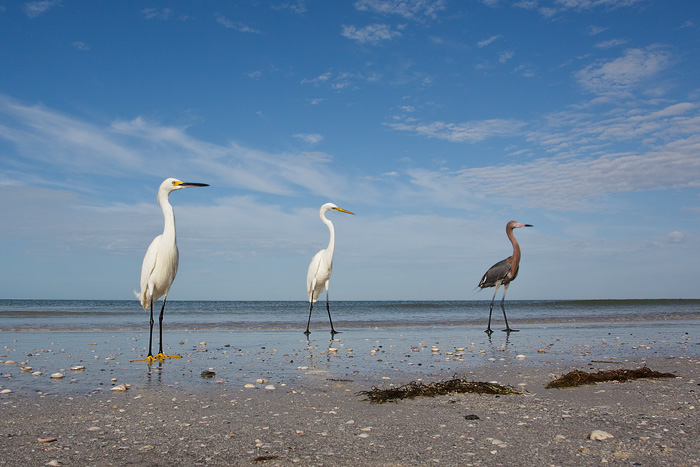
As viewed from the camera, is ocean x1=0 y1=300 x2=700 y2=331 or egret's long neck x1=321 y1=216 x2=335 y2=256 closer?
egret's long neck x1=321 y1=216 x2=335 y2=256

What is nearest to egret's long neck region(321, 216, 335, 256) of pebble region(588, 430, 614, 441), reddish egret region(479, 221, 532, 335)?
reddish egret region(479, 221, 532, 335)

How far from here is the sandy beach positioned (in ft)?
11.1

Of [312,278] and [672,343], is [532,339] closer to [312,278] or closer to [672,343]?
[672,343]

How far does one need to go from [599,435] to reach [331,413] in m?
2.16

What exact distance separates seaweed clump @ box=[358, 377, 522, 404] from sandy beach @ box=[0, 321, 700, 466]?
4.9 inches

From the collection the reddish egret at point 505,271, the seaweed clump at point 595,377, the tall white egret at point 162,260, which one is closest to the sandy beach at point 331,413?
the seaweed clump at point 595,377

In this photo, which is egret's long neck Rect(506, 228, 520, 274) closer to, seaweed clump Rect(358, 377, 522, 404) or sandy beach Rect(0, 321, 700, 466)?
sandy beach Rect(0, 321, 700, 466)

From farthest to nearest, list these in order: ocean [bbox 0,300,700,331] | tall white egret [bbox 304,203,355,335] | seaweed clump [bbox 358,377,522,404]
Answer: ocean [bbox 0,300,700,331] < tall white egret [bbox 304,203,355,335] < seaweed clump [bbox 358,377,522,404]

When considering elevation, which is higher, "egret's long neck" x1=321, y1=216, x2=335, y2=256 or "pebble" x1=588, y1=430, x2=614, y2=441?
"egret's long neck" x1=321, y1=216, x2=335, y2=256

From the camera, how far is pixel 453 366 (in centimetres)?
743

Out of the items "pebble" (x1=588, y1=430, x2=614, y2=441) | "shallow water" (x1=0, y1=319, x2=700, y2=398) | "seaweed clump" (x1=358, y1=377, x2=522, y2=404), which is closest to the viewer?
"pebble" (x1=588, y1=430, x2=614, y2=441)

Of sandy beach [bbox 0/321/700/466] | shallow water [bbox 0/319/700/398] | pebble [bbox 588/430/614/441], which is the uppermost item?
pebble [bbox 588/430/614/441]

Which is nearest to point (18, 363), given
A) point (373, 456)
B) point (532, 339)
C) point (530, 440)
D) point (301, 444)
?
point (301, 444)

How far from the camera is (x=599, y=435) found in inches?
144
